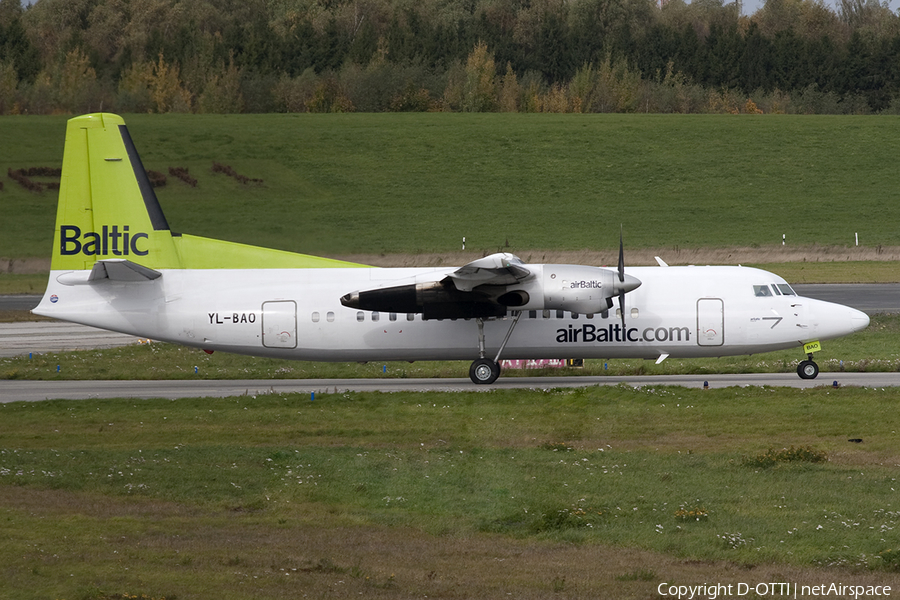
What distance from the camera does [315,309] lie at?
83.6 feet

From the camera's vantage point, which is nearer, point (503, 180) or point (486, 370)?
point (486, 370)

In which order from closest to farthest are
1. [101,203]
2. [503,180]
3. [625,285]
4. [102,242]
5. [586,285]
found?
1. [586,285]
2. [625,285]
3. [101,203]
4. [102,242]
5. [503,180]

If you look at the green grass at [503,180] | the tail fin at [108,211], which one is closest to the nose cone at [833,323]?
the tail fin at [108,211]

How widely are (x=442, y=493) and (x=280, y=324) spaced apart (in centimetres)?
1235

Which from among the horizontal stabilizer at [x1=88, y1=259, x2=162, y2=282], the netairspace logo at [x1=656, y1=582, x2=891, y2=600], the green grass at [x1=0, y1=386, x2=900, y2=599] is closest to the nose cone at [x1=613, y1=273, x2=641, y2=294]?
the green grass at [x1=0, y1=386, x2=900, y2=599]

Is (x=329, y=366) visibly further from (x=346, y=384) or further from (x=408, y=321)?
→ (x=408, y=321)

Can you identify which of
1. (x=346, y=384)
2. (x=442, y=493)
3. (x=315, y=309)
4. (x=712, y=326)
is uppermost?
(x=315, y=309)

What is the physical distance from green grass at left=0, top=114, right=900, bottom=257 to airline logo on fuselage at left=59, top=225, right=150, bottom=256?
7.07m

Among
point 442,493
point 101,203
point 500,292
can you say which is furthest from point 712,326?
point 101,203

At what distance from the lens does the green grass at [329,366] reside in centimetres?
2830

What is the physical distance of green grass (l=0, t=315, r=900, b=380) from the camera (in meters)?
28.3

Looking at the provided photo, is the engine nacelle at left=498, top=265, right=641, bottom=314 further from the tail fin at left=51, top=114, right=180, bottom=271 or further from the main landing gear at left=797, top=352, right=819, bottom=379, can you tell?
the tail fin at left=51, top=114, right=180, bottom=271

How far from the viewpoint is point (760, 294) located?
84.2ft

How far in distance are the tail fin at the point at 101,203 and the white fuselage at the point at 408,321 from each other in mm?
847
